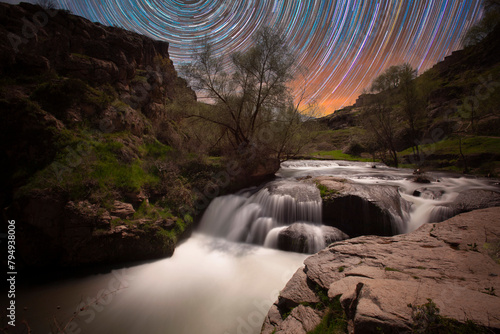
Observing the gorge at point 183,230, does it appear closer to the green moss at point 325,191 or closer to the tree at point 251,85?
the green moss at point 325,191

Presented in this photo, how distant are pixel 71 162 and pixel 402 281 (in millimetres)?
11044

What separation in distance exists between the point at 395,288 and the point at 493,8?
1966 cm

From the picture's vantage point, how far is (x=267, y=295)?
569 cm

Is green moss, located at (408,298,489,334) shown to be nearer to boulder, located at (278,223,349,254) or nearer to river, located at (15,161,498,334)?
river, located at (15,161,498,334)

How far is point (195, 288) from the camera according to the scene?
6.05 m

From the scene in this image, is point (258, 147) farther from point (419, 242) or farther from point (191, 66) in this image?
point (419, 242)

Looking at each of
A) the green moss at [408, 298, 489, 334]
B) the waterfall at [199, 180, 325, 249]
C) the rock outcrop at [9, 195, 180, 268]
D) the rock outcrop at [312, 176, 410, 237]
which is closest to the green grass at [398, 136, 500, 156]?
the rock outcrop at [312, 176, 410, 237]

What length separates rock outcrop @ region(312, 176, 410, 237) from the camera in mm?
8367

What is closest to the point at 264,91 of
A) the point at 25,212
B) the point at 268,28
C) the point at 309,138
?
the point at 268,28

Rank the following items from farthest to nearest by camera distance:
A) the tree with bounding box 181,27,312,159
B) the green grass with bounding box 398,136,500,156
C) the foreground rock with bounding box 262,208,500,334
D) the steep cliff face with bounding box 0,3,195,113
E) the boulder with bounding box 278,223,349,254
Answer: the green grass with bounding box 398,136,500,156 → the tree with bounding box 181,27,312,159 → the steep cliff face with bounding box 0,3,195,113 → the boulder with bounding box 278,223,349,254 → the foreground rock with bounding box 262,208,500,334

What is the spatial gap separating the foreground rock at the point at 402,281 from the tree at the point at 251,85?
11.2m

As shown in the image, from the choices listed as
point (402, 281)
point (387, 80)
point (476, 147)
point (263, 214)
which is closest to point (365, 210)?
point (263, 214)

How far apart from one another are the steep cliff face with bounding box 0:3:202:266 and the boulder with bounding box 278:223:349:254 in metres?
4.77

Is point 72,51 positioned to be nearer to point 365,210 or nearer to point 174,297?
point 174,297
